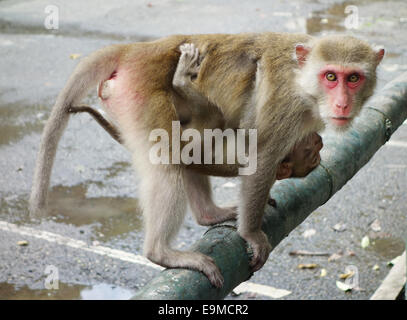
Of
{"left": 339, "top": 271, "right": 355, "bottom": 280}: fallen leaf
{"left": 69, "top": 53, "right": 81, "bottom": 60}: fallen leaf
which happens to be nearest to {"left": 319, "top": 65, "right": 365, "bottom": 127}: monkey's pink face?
{"left": 339, "top": 271, "right": 355, "bottom": 280}: fallen leaf

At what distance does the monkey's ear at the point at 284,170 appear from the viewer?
11.2 feet

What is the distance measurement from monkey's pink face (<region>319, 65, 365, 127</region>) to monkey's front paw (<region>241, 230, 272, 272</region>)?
693mm

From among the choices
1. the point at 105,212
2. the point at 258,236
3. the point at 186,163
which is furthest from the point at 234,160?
the point at 105,212

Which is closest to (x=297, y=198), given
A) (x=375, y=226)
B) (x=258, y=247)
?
(x=258, y=247)

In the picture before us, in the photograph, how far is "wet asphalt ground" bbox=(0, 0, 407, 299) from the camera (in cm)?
511

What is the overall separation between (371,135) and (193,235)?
270 cm

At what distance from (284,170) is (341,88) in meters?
0.57

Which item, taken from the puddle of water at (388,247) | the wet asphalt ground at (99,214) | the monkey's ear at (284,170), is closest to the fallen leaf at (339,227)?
the wet asphalt ground at (99,214)

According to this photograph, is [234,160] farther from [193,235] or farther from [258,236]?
[193,235]

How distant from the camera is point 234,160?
11.3ft

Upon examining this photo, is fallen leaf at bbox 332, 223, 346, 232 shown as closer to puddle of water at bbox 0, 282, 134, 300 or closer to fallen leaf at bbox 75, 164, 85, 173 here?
puddle of water at bbox 0, 282, 134, 300

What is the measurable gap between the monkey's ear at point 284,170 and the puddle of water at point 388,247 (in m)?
2.49

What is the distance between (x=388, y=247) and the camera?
567 cm
